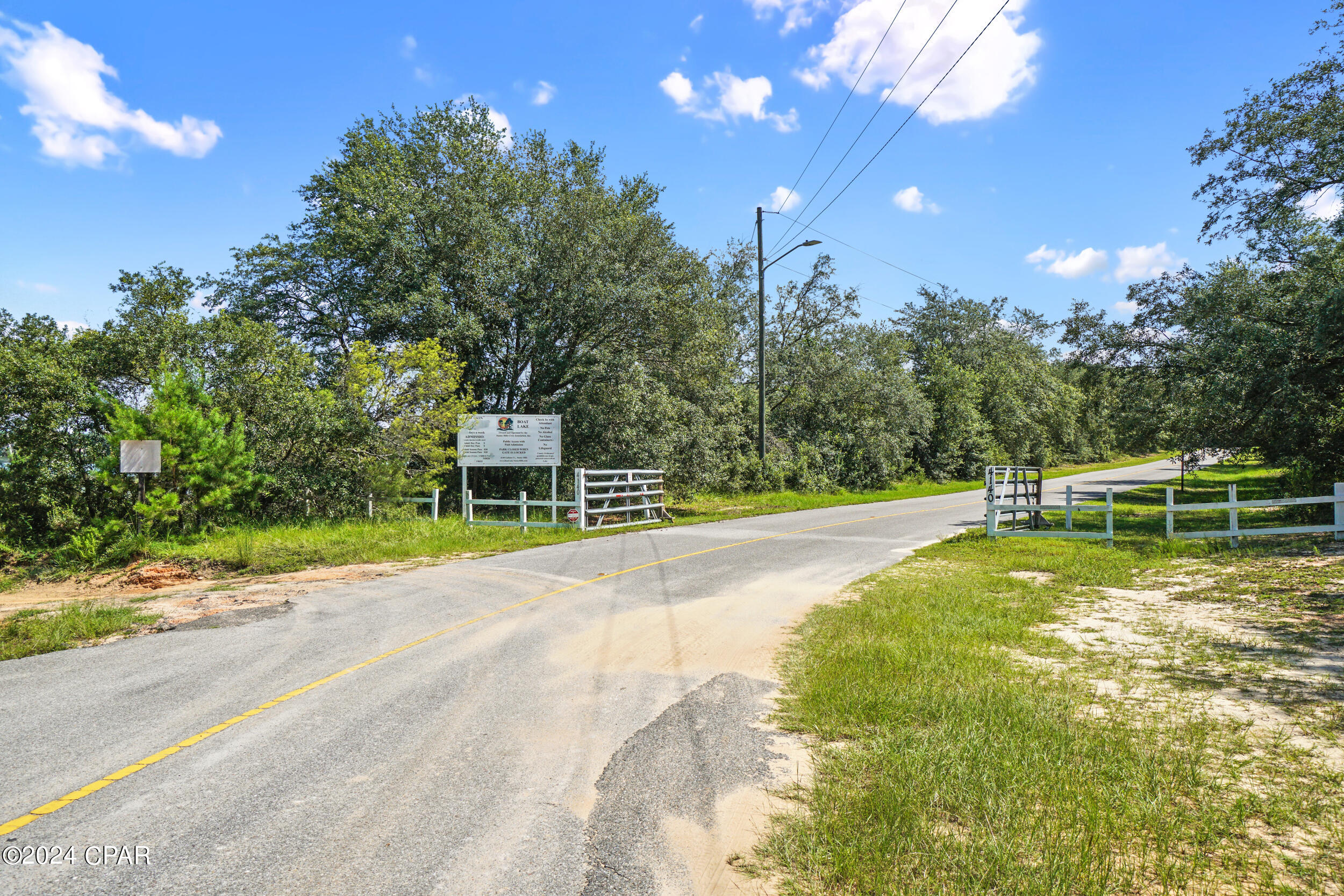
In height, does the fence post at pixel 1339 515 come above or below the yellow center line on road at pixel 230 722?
above

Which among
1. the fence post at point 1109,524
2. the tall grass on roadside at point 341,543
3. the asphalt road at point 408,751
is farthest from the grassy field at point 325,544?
the fence post at point 1109,524

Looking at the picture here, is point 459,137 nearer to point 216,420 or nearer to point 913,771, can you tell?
point 216,420

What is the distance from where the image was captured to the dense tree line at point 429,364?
1531cm

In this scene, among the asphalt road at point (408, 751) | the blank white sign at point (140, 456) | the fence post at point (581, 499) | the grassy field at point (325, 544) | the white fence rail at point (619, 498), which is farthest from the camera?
the white fence rail at point (619, 498)

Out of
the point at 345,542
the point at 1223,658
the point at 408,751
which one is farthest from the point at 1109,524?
the point at 345,542

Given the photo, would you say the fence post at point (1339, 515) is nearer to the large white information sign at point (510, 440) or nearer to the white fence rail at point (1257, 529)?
the white fence rail at point (1257, 529)

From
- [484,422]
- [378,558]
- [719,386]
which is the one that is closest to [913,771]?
[378,558]

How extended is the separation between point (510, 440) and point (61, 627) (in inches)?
447

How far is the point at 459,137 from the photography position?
24625 mm

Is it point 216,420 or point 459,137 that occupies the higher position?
point 459,137

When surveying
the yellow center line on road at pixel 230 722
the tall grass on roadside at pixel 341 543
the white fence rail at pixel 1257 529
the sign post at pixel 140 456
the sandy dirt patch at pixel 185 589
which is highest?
the sign post at pixel 140 456

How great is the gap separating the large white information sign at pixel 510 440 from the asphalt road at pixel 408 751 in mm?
9862

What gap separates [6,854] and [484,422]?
15.4 meters

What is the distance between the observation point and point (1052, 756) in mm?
3959
